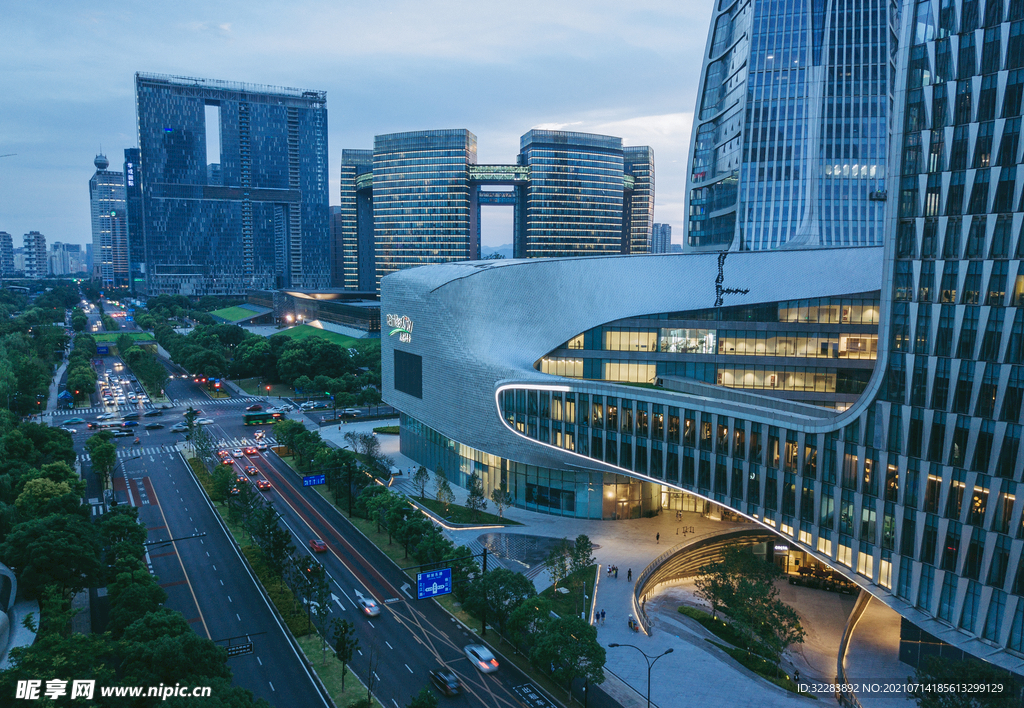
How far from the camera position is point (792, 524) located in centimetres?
6009

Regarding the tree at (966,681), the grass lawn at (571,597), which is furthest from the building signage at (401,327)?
the tree at (966,681)

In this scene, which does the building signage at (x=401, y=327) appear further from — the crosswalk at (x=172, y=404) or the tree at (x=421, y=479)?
the crosswalk at (x=172, y=404)

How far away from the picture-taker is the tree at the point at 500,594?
58844mm

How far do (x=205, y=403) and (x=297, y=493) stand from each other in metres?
79.5

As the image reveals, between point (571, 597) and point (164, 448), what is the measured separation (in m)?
91.6

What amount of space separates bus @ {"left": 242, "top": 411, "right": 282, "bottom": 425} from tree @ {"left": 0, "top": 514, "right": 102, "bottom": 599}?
77248mm

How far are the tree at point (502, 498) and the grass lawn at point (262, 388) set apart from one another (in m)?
98.3

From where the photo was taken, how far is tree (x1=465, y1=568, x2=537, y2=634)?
58.8 meters

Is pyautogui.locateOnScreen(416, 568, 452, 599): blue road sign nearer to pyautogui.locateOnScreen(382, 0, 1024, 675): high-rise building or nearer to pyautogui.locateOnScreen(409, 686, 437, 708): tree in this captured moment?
pyautogui.locateOnScreen(409, 686, 437, 708): tree

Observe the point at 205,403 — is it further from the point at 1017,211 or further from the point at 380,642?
the point at 1017,211

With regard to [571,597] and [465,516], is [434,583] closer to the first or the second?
[571,597]

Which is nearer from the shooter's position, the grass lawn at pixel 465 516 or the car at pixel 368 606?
the car at pixel 368 606

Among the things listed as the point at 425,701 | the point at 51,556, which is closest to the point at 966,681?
the point at 425,701

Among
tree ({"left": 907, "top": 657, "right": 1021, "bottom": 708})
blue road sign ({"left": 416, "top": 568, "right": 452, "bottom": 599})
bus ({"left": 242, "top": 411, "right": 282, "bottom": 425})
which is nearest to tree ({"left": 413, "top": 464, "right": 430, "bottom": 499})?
blue road sign ({"left": 416, "top": 568, "right": 452, "bottom": 599})
